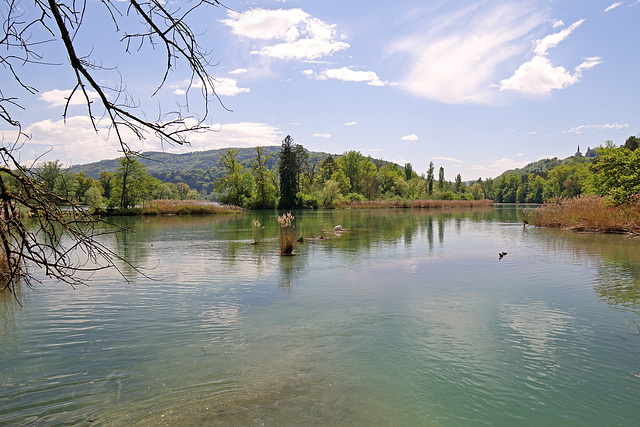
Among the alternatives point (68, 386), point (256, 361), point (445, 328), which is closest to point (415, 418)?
point (256, 361)

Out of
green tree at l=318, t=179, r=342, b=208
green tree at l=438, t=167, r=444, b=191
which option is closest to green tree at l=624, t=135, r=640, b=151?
green tree at l=438, t=167, r=444, b=191

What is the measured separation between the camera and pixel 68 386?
16.6 feet

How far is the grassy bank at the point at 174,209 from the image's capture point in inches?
1845

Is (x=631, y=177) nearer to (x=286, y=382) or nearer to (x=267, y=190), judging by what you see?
(x=286, y=382)

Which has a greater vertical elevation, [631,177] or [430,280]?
[631,177]

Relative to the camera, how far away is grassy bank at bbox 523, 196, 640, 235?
2081cm

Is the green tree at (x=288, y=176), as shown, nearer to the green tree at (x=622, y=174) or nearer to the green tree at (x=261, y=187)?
the green tree at (x=261, y=187)

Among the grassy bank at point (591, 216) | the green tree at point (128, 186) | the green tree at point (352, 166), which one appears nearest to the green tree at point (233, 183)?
the green tree at point (128, 186)

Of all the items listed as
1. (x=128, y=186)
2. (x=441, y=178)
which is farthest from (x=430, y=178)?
(x=128, y=186)

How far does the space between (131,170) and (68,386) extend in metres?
47.8

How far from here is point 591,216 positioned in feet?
78.7

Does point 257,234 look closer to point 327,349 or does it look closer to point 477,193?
point 327,349

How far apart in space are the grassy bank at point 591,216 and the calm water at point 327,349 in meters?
10.8

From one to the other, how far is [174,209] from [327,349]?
46.8 m
